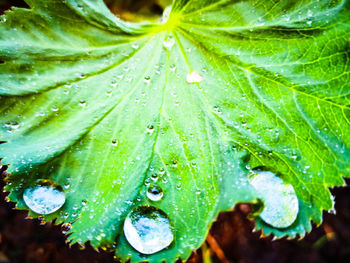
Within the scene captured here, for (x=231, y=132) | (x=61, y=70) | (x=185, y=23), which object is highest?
(x=185, y=23)

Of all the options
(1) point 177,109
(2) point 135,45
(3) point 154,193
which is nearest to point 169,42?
(2) point 135,45

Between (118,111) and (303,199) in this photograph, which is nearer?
(303,199)

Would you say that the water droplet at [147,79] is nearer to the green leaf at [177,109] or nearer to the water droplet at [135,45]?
the green leaf at [177,109]

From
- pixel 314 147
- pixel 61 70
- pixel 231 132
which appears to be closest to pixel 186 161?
pixel 231 132

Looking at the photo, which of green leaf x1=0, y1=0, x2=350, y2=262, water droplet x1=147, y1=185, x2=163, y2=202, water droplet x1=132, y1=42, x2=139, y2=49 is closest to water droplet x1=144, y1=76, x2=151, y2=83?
green leaf x1=0, y1=0, x2=350, y2=262

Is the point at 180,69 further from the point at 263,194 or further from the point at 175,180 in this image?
the point at 263,194

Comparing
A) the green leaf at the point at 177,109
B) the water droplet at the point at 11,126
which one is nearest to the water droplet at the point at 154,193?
the green leaf at the point at 177,109

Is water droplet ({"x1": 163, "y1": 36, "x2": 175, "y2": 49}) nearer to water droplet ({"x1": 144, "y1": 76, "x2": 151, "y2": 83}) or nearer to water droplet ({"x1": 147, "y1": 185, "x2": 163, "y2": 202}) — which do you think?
water droplet ({"x1": 144, "y1": 76, "x2": 151, "y2": 83})
